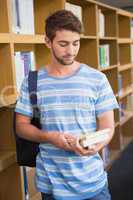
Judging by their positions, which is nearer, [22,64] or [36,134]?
[36,134]

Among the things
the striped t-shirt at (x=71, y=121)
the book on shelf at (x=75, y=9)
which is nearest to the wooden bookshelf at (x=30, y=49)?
the book on shelf at (x=75, y=9)

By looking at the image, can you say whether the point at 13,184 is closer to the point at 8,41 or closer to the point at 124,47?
the point at 8,41

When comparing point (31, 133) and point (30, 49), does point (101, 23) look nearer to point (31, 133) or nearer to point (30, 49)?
point (30, 49)

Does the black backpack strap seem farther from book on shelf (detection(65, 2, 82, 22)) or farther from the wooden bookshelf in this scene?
book on shelf (detection(65, 2, 82, 22))

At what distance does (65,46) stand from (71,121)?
0.31 m

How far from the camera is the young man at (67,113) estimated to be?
1.41 m

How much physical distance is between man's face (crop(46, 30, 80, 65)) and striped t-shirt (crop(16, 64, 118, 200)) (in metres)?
0.08

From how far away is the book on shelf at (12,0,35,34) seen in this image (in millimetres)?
2209

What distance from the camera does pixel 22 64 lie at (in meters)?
2.34

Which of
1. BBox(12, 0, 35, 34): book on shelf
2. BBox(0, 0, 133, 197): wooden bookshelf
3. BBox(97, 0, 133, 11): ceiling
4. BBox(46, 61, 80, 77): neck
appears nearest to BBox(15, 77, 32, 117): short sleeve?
BBox(46, 61, 80, 77): neck

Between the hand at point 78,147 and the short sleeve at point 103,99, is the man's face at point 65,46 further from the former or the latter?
the hand at point 78,147

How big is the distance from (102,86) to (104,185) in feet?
1.45

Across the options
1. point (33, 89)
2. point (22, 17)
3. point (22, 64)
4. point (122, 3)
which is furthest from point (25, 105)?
point (122, 3)

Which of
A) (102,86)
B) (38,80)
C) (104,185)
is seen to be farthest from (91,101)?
(104,185)
